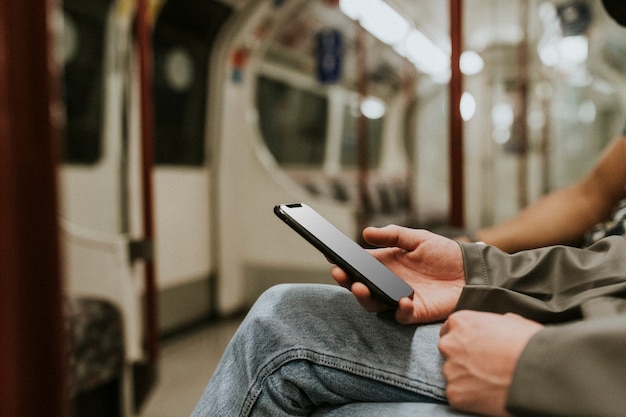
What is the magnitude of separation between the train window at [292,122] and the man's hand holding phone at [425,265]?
323 cm

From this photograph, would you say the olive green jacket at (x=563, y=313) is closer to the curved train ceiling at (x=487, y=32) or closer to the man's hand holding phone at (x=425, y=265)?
the man's hand holding phone at (x=425, y=265)

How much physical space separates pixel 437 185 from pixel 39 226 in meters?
4.23

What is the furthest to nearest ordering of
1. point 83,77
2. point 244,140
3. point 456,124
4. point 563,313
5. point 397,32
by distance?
point 397,32
point 244,140
point 83,77
point 456,124
point 563,313

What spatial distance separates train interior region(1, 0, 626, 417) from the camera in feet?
6.39

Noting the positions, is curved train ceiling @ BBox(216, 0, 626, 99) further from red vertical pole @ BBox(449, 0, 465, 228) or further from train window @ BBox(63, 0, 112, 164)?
train window @ BBox(63, 0, 112, 164)

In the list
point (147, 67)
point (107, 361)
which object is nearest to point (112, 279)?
point (107, 361)

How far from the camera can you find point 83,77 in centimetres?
249

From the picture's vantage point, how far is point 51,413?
70 centimetres

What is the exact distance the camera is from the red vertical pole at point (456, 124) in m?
1.47

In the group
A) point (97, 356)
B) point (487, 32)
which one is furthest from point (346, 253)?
point (487, 32)

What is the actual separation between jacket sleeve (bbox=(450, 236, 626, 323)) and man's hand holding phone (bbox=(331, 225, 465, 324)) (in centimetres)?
3

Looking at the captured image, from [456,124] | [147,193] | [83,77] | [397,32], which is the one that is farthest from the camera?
[397,32]

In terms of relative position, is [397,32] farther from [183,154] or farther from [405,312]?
[405,312]

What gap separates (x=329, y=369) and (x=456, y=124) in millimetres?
1052
